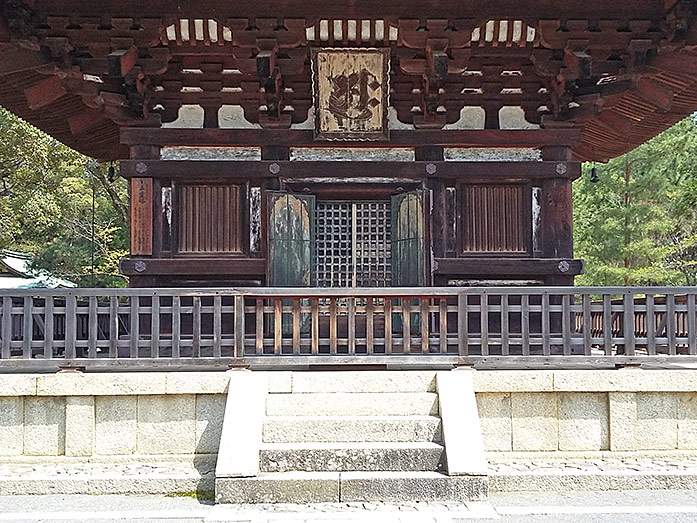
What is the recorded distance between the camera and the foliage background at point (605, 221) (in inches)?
951

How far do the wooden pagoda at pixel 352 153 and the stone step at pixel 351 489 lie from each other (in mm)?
4090

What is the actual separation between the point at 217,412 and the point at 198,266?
319 cm

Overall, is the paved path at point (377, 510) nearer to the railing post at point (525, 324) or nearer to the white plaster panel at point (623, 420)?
the white plaster panel at point (623, 420)

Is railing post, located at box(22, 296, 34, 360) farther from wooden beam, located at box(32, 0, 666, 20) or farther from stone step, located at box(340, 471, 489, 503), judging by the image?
stone step, located at box(340, 471, 489, 503)

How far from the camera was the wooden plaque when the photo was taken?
9914 mm

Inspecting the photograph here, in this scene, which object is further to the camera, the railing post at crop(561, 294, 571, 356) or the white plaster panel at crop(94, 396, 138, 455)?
the railing post at crop(561, 294, 571, 356)

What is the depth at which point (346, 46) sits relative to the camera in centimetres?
903

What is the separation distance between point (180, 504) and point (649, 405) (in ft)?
15.8

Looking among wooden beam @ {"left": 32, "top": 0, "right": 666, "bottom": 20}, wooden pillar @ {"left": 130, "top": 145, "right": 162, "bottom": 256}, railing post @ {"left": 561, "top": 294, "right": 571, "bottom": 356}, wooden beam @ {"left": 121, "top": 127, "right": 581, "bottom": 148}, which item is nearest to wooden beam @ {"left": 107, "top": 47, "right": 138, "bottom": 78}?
wooden beam @ {"left": 32, "top": 0, "right": 666, "bottom": 20}

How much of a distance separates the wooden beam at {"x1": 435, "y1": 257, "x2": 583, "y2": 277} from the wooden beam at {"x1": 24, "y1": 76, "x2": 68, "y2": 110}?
5.68 meters

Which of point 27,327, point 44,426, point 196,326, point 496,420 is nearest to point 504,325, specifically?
point 496,420

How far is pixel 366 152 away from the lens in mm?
10211

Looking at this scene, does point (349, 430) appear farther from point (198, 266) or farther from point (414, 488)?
point (198, 266)

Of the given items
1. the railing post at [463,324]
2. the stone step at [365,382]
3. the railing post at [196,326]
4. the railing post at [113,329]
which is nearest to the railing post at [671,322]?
the railing post at [463,324]
